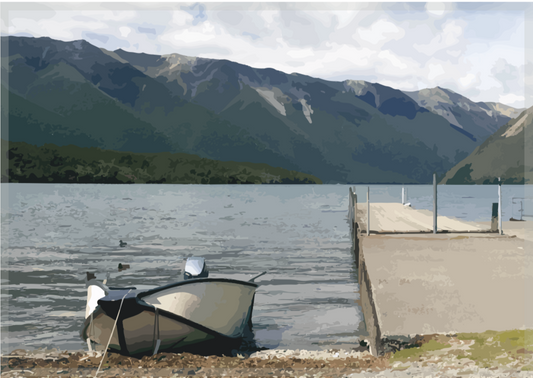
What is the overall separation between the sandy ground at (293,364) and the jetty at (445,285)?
47 centimetres

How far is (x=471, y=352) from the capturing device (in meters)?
6.40

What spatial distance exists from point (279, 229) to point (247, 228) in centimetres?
257

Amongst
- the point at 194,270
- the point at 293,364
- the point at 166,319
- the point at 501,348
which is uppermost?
the point at 194,270

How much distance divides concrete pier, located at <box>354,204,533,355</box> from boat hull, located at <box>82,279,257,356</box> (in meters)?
2.90

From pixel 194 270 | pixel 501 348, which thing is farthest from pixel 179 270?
pixel 501 348

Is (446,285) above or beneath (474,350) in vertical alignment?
above

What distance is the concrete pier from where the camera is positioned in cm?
742

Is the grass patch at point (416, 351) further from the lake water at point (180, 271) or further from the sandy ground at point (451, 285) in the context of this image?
the lake water at point (180, 271)

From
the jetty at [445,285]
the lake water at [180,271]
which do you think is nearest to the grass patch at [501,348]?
the jetty at [445,285]

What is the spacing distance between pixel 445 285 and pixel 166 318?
5.54 m

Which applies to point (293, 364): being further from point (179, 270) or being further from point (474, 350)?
point (179, 270)

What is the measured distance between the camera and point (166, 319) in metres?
8.34

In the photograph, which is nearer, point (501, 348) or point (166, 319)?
point (501, 348)

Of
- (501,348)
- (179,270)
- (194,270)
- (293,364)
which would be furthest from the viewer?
(179,270)
